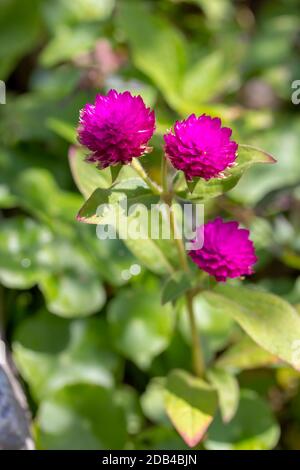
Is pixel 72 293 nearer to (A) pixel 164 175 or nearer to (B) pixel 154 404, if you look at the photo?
(B) pixel 154 404

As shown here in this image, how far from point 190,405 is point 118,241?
47cm

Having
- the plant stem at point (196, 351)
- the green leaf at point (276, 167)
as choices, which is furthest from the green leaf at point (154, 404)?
the green leaf at point (276, 167)

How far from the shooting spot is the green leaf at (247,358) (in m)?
1.26

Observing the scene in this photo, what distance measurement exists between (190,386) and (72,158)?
1.35 feet

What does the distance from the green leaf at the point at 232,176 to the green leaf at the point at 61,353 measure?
49 centimetres

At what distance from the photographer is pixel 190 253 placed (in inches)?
41.3

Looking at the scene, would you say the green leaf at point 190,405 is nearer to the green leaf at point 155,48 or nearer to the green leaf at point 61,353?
the green leaf at point 61,353

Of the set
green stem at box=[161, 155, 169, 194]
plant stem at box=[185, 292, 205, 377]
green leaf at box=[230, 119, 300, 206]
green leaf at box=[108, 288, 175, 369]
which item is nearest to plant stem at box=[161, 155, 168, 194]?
green stem at box=[161, 155, 169, 194]

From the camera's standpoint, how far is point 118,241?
1521mm

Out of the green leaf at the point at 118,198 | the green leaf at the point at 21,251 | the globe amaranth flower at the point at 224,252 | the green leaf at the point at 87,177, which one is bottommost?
the green leaf at the point at 21,251
